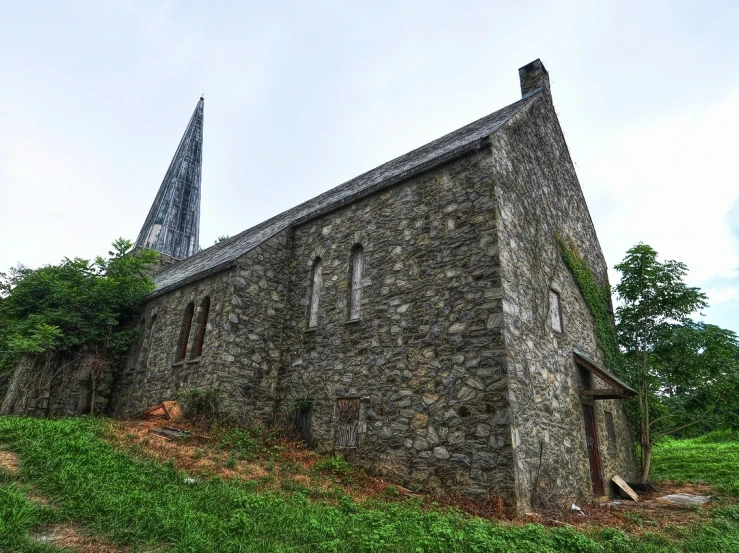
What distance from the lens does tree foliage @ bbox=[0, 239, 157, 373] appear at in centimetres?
1460

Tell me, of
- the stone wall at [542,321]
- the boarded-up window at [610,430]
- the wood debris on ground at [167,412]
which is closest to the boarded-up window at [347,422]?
the stone wall at [542,321]

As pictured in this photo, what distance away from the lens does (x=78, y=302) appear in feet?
50.0

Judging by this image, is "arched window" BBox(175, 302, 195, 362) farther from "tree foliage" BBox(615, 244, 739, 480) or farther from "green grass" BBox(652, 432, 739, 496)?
"green grass" BBox(652, 432, 739, 496)

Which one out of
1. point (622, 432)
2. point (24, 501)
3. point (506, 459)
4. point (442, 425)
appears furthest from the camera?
point (622, 432)

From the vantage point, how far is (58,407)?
15.0 metres

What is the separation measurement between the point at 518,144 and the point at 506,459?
767 centimetres

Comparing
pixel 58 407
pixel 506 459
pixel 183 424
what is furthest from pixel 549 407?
pixel 58 407

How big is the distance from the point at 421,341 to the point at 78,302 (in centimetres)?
1260

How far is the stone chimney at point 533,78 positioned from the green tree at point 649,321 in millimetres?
5994

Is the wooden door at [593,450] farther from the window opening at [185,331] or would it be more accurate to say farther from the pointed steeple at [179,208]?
the pointed steeple at [179,208]

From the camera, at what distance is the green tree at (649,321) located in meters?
13.4

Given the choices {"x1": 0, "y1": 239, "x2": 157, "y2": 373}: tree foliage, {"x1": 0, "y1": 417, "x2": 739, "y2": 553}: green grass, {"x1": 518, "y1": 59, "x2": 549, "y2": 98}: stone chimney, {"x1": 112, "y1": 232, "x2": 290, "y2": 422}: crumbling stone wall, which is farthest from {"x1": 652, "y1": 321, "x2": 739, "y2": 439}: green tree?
{"x1": 0, "y1": 239, "x2": 157, "y2": 373}: tree foliage

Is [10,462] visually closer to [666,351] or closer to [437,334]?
[437,334]

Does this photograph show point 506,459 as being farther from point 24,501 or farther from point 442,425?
point 24,501
